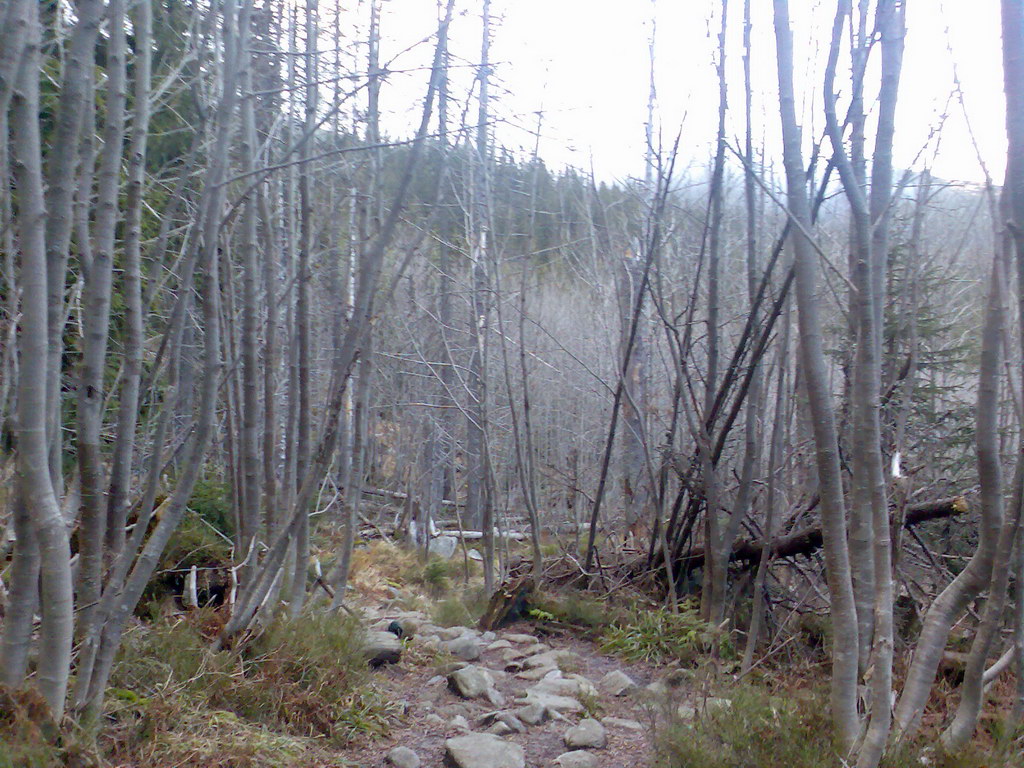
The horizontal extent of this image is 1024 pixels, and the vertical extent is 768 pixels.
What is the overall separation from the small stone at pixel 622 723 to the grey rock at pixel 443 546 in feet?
28.0

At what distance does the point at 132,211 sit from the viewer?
3.40 m

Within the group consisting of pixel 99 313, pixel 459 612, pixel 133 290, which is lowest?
pixel 459 612

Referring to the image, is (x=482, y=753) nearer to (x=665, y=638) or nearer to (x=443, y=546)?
(x=665, y=638)

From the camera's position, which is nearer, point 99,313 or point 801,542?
point 99,313

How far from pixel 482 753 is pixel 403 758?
1.25 feet

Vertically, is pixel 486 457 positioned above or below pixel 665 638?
above

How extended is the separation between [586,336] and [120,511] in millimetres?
12783

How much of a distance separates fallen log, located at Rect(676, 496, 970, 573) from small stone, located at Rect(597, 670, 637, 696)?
128 centimetres

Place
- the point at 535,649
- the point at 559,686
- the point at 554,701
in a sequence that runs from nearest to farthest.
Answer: the point at 554,701, the point at 559,686, the point at 535,649

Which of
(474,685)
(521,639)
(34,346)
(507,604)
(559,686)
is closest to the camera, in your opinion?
(34,346)

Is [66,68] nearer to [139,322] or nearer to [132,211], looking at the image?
[132,211]

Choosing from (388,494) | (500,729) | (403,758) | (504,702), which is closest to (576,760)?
(500,729)

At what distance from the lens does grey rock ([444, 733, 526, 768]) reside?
416 cm

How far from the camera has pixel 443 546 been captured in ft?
46.3
